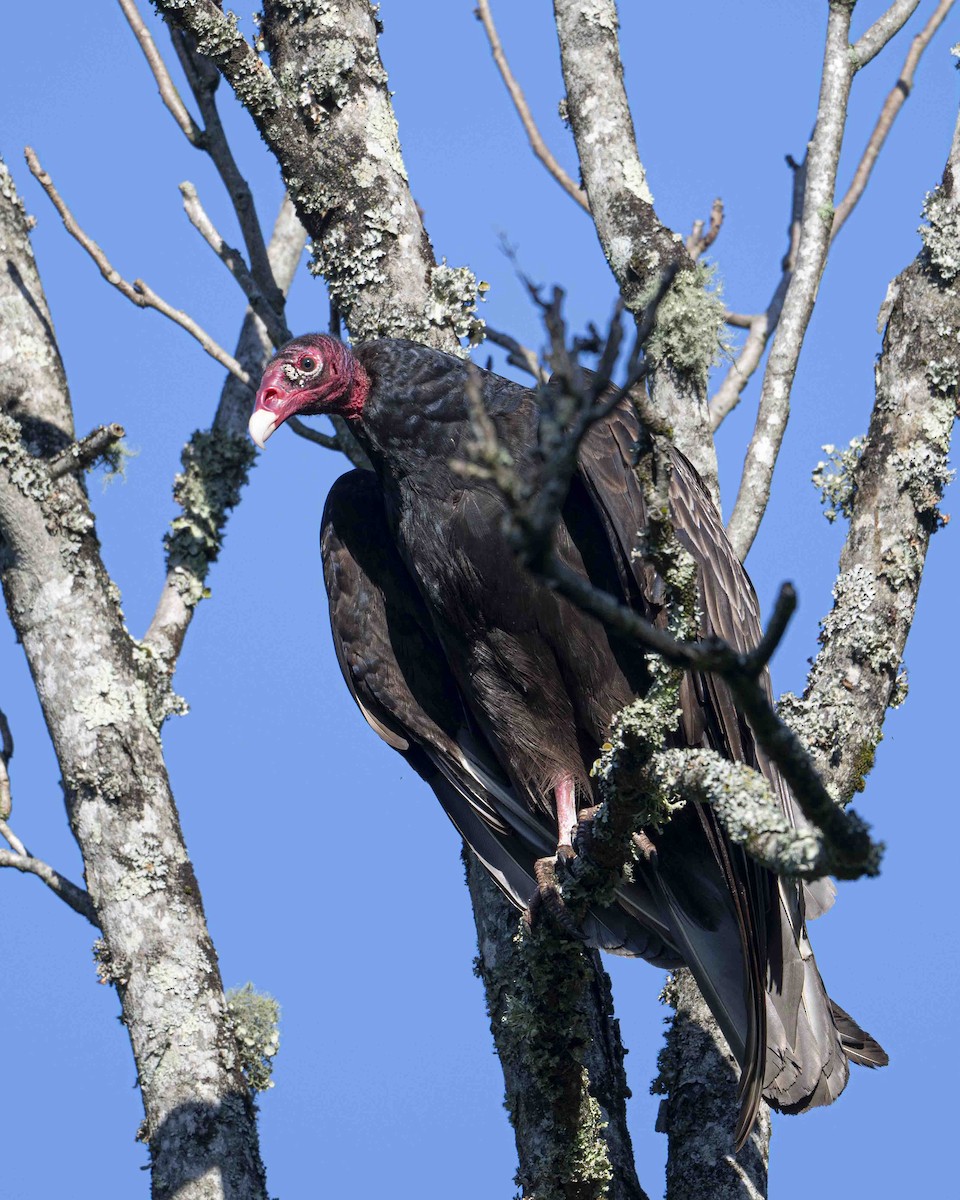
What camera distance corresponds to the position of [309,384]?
3.81m

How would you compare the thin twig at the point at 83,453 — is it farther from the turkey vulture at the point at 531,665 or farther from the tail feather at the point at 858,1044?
the tail feather at the point at 858,1044

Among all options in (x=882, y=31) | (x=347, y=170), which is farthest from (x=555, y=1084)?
(x=882, y=31)

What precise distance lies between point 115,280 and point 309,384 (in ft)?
3.30

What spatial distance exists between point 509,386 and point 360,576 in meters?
0.78

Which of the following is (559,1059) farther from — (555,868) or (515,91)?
(515,91)

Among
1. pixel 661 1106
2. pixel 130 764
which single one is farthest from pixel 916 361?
pixel 130 764

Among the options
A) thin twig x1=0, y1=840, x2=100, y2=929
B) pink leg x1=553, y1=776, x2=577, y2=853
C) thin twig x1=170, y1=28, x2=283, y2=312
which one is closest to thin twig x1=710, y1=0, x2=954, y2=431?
pink leg x1=553, y1=776, x2=577, y2=853

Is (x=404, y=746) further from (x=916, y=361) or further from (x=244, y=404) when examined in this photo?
(x=916, y=361)

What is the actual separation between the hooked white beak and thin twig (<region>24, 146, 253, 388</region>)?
699mm

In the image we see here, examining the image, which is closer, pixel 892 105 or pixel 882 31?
pixel 882 31

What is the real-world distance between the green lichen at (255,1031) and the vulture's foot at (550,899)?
2.56ft

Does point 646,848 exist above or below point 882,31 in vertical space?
below

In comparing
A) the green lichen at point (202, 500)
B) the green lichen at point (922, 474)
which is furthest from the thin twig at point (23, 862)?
the green lichen at point (922, 474)

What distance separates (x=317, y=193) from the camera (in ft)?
12.5
